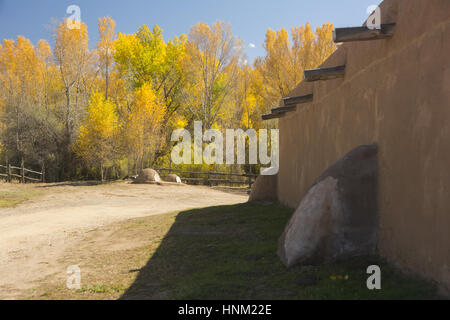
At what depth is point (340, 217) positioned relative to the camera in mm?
4582

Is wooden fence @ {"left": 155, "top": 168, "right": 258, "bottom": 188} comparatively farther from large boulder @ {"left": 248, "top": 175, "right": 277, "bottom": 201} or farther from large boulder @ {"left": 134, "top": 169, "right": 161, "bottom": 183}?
large boulder @ {"left": 248, "top": 175, "right": 277, "bottom": 201}

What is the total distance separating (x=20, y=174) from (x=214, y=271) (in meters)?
26.1

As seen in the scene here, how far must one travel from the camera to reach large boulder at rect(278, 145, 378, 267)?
4.52m

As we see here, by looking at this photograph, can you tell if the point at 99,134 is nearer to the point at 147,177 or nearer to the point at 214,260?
the point at 147,177

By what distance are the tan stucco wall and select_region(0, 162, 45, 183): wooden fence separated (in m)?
24.7

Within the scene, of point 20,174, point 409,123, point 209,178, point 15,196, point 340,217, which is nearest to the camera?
point 409,123

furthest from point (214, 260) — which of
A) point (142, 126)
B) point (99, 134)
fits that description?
point (142, 126)

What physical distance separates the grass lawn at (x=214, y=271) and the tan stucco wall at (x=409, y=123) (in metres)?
0.38

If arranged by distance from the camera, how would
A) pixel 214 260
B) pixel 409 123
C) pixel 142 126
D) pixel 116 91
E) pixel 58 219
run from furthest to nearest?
1. pixel 116 91
2. pixel 142 126
3. pixel 58 219
4. pixel 214 260
5. pixel 409 123

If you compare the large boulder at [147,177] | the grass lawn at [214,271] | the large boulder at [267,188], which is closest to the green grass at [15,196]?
the large boulder at [147,177]

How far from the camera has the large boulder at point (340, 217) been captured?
4520mm
